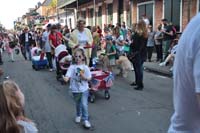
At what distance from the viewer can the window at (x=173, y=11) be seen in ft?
58.0

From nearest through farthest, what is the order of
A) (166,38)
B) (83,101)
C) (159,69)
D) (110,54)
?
(83,101)
(110,54)
(159,69)
(166,38)

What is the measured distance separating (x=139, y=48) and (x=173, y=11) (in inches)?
368

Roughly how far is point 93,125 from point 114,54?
6236mm

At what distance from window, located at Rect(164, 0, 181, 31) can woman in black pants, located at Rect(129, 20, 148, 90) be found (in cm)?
859

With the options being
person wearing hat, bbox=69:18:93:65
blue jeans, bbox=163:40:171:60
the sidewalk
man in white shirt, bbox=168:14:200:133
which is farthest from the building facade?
man in white shirt, bbox=168:14:200:133

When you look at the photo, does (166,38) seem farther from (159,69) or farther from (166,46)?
(159,69)

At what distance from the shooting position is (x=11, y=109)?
7.45ft

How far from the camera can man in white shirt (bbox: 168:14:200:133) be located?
1532mm

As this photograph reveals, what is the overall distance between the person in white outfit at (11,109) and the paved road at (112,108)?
3581 mm

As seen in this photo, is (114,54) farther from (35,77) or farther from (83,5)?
(83,5)

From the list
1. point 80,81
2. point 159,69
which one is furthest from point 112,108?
point 159,69

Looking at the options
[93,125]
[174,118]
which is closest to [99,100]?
[93,125]

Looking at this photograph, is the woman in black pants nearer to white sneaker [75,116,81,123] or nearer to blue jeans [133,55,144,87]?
blue jeans [133,55,144,87]

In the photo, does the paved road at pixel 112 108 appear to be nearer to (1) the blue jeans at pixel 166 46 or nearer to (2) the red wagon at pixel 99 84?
(2) the red wagon at pixel 99 84
